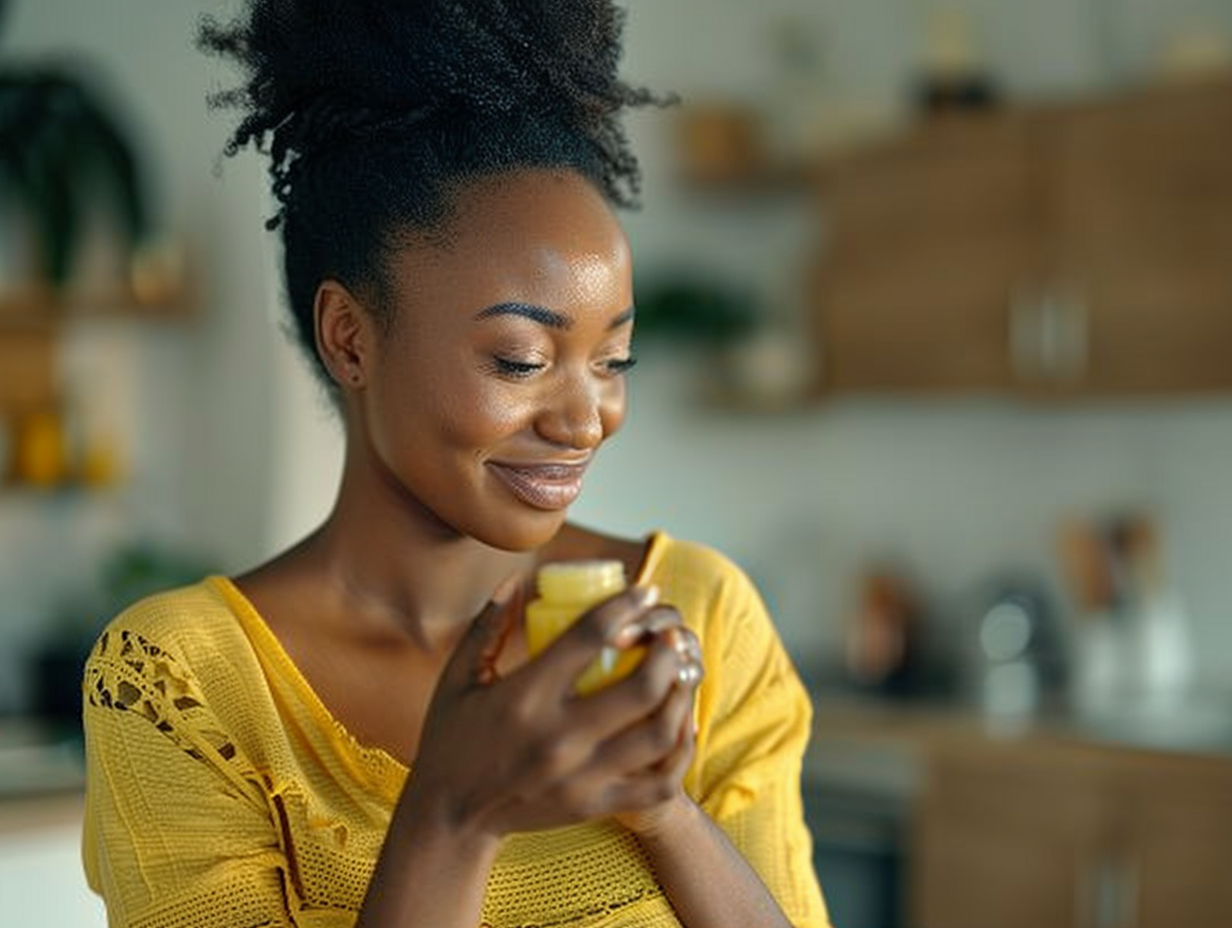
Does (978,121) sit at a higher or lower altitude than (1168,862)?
higher

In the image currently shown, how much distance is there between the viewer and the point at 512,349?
3.14 ft

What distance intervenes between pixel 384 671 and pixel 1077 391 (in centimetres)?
274

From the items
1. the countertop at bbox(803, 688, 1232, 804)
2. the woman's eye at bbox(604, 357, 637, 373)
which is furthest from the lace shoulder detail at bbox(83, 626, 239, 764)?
the countertop at bbox(803, 688, 1232, 804)

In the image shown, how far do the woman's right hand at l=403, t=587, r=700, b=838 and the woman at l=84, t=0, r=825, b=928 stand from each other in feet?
0.10

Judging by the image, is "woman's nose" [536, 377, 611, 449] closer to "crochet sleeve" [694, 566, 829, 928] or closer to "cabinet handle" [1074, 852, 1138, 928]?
"crochet sleeve" [694, 566, 829, 928]

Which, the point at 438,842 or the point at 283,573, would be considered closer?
the point at 438,842

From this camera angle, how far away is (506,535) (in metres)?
0.99

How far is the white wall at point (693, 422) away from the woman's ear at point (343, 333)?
3.13 meters

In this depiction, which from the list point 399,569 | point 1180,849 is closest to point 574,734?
point 399,569

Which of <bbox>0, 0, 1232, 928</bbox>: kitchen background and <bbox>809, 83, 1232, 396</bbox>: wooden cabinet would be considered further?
<bbox>0, 0, 1232, 928</bbox>: kitchen background

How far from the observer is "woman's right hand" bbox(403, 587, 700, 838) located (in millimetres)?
823

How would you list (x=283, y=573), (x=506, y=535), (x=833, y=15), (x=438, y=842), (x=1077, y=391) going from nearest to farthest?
(x=438, y=842)
(x=506, y=535)
(x=283, y=573)
(x=1077, y=391)
(x=833, y=15)

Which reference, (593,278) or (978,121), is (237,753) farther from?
(978,121)

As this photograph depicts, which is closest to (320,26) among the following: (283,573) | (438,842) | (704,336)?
(283,573)
